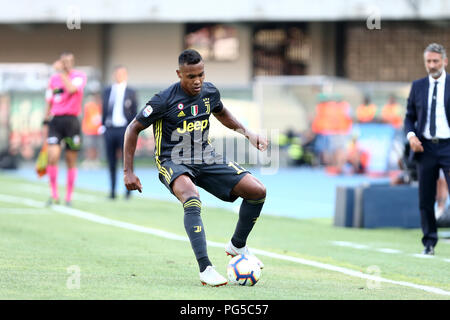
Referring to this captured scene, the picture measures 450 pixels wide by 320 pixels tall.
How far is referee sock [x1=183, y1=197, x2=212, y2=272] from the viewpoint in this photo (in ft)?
22.7

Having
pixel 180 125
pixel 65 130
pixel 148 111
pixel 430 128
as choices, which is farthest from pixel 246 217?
pixel 65 130

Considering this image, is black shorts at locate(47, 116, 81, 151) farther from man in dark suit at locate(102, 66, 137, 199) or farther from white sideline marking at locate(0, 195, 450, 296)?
man in dark suit at locate(102, 66, 137, 199)

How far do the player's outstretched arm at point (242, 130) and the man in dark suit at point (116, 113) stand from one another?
8058mm

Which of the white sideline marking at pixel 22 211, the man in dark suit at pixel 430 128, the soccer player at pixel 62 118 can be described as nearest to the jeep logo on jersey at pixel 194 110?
the man in dark suit at pixel 430 128

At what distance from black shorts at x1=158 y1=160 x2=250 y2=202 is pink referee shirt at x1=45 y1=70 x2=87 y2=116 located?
7.43 metres

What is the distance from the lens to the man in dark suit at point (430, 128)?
948 cm

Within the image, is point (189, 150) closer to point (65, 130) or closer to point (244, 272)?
point (244, 272)

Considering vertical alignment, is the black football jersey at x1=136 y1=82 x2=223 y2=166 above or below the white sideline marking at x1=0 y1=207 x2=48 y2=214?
above

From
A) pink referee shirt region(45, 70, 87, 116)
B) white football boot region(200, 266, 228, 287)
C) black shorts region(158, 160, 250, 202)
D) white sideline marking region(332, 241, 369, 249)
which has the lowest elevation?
white sideline marking region(332, 241, 369, 249)

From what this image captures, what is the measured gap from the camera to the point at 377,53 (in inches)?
1468

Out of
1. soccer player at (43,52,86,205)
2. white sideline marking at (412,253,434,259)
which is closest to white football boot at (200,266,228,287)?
white sideline marking at (412,253,434,259)

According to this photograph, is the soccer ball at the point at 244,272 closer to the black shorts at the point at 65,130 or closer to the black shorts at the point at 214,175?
the black shorts at the point at 214,175

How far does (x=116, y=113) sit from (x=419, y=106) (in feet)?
24.6

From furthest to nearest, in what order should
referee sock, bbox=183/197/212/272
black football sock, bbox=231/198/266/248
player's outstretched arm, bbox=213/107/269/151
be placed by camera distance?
player's outstretched arm, bbox=213/107/269/151 < black football sock, bbox=231/198/266/248 < referee sock, bbox=183/197/212/272
